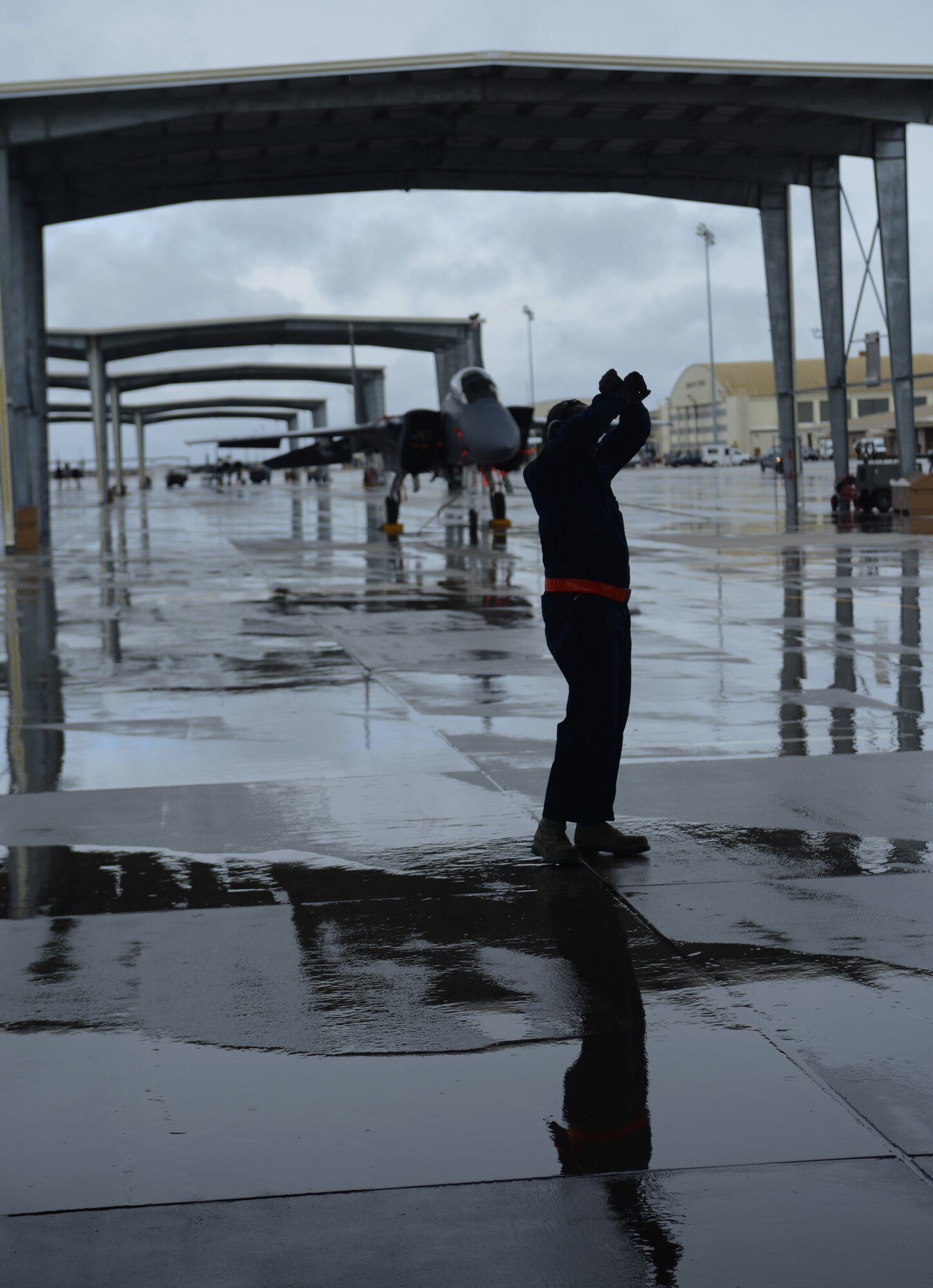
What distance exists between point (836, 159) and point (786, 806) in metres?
35.3

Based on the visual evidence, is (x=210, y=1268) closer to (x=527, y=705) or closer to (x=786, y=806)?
(x=786, y=806)

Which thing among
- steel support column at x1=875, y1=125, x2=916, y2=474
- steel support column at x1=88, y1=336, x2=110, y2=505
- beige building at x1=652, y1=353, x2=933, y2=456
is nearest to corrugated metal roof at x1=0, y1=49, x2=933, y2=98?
steel support column at x1=875, y1=125, x2=916, y2=474

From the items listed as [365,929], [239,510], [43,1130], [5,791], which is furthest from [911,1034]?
[239,510]

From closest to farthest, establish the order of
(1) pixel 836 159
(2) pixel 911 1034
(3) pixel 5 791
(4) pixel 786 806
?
(2) pixel 911 1034
(4) pixel 786 806
(3) pixel 5 791
(1) pixel 836 159

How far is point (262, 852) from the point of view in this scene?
20.0 ft

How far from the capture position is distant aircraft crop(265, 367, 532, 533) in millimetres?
28594

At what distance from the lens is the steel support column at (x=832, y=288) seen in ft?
126

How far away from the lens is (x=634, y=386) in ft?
19.1

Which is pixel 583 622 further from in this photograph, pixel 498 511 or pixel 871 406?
pixel 871 406

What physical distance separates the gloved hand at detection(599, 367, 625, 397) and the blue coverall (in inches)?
1.4

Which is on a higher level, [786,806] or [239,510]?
[239,510]

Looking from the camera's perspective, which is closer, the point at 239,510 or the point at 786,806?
the point at 786,806

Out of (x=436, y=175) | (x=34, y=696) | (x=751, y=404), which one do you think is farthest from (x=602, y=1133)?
(x=751, y=404)

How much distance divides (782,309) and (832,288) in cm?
204
